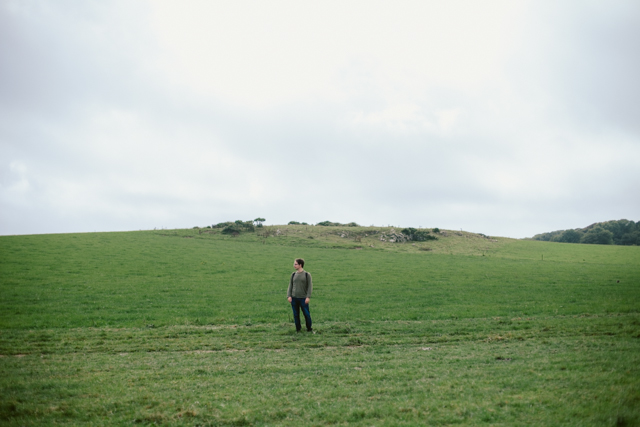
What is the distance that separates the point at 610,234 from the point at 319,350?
128513 mm

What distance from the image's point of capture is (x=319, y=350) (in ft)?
42.6

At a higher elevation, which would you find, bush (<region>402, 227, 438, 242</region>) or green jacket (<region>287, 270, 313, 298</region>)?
bush (<region>402, 227, 438, 242</region>)

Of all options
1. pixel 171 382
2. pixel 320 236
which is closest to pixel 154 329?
pixel 171 382

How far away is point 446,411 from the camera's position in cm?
720

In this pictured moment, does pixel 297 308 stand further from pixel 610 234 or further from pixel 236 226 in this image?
pixel 610 234

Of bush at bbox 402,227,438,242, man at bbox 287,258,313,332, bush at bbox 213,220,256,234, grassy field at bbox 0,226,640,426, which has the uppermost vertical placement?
bush at bbox 213,220,256,234

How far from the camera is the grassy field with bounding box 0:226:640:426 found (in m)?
7.38

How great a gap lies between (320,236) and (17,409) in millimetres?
72851

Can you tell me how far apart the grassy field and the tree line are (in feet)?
292

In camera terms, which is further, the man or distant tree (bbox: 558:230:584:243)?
distant tree (bbox: 558:230:584:243)

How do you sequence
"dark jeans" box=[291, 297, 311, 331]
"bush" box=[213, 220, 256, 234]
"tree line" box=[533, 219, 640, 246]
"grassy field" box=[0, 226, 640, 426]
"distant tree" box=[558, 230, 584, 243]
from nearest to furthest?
"grassy field" box=[0, 226, 640, 426]
"dark jeans" box=[291, 297, 311, 331]
"bush" box=[213, 220, 256, 234]
"tree line" box=[533, 219, 640, 246]
"distant tree" box=[558, 230, 584, 243]

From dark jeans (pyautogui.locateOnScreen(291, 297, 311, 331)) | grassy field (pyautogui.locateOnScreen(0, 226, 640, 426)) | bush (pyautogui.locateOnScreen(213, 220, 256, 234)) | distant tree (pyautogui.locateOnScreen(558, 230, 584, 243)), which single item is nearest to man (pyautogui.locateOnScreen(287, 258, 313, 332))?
dark jeans (pyautogui.locateOnScreen(291, 297, 311, 331))

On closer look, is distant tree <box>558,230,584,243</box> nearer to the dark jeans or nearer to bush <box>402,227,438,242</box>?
bush <box>402,227,438,242</box>

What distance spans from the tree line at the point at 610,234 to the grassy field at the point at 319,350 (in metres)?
89.0
